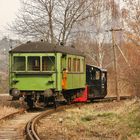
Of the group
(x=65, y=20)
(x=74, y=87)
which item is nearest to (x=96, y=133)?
(x=74, y=87)

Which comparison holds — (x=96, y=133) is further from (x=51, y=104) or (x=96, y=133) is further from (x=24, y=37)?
(x=24, y=37)

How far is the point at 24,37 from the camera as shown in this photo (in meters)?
42.4

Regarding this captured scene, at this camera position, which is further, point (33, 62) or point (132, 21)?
point (132, 21)

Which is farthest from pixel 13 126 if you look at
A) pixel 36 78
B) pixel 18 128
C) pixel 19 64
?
pixel 19 64

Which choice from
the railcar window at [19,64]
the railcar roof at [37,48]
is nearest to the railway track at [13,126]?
the railcar window at [19,64]

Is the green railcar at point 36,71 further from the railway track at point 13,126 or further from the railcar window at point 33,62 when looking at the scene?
the railway track at point 13,126

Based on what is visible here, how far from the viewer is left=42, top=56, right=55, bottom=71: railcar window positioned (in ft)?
74.2

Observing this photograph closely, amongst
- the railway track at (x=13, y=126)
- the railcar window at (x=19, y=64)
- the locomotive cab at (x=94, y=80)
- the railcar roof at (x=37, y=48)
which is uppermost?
the railcar roof at (x=37, y=48)

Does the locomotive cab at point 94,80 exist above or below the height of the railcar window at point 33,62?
below

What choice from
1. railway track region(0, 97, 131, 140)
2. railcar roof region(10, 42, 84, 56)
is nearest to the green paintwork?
railcar roof region(10, 42, 84, 56)

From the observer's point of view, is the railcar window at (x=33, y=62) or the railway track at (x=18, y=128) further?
the railcar window at (x=33, y=62)

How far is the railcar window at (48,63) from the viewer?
2262 centimetres

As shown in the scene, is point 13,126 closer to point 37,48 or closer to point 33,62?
point 33,62

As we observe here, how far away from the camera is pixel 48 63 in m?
22.8
